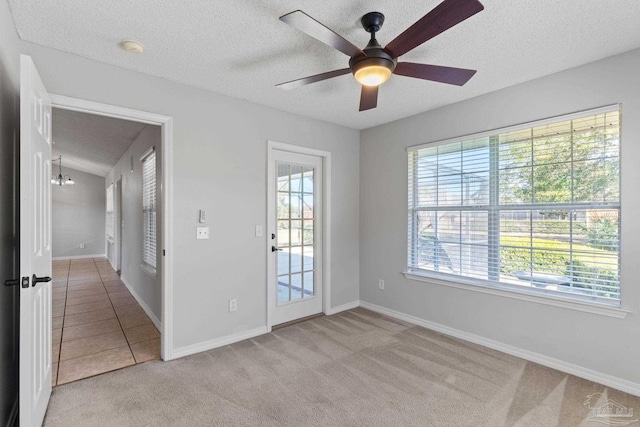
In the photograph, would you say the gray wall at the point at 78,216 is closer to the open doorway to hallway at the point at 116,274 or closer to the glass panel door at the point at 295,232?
the open doorway to hallway at the point at 116,274

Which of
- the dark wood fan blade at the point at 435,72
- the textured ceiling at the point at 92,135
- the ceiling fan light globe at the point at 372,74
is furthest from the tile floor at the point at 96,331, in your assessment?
the dark wood fan blade at the point at 435,72

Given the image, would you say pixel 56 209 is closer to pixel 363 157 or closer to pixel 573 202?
pixel 363 157

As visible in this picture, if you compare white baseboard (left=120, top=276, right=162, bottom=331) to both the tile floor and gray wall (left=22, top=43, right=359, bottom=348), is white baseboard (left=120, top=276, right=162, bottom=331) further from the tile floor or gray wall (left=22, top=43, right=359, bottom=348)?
gray wall (left=22, top=43, right=359, bottom=348)

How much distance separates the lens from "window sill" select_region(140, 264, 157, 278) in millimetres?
3732

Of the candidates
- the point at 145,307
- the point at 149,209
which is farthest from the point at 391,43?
the point at 145,307

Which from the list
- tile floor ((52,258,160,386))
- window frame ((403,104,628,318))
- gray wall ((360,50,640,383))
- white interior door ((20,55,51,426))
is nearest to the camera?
white interior door ((20,55,51,426))

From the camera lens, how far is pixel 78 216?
30.0 feet

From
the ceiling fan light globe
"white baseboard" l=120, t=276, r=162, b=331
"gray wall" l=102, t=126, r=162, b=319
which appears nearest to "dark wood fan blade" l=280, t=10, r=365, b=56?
the ceiling fan light globe

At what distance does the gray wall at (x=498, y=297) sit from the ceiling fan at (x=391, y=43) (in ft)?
4.10

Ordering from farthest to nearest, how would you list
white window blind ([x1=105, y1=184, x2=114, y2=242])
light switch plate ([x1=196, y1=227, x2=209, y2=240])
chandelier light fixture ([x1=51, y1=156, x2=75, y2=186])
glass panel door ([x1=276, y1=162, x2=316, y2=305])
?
white window blind ([x1=105, y1=184, x2=114, y2=242])
chandelier light fixture ([x1=51, y1=156, x2=75, y2=186])
glass panel door ([x1=276, y1=162, x2=316, y2=305])
light switch plate ([x1=196, y1=227, x2=209, y2=240])

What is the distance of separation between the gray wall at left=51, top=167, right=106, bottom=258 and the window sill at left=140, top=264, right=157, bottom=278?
654cm

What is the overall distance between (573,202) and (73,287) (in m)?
7.13

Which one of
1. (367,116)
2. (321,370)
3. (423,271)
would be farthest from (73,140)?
(423,271)

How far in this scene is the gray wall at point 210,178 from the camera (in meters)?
2.49
